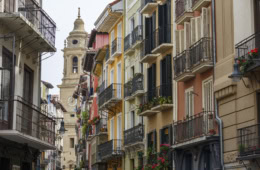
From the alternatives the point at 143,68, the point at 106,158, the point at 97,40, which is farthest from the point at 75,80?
the point at 143,68

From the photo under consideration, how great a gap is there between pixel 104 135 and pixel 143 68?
12.9m

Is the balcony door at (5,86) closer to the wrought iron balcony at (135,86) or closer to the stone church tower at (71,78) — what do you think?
the wrought iron balcony at (135,86)

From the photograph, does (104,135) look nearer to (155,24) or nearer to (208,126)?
(155,24)

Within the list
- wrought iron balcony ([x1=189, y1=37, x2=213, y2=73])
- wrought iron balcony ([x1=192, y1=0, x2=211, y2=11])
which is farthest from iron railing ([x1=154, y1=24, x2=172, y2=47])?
wrought iron balcony ([x1=189, y1=37, x2=213, y2=73])

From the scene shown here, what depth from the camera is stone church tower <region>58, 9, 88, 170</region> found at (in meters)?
125

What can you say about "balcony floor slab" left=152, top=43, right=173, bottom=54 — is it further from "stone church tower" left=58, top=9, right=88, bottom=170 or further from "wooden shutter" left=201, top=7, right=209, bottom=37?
"stone church tower" left=58, top=9, right=88, bottom=170

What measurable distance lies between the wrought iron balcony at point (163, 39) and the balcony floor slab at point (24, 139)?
7.84 meters

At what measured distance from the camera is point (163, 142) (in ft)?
105

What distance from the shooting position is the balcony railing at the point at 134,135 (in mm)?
36406

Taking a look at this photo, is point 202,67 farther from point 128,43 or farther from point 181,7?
point 128,43

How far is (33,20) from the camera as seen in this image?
2533 centimetres

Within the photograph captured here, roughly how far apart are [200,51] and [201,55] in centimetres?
22

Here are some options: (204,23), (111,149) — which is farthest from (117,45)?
(204,23)

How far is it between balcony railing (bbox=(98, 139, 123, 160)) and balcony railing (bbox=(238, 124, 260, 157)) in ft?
68.8
